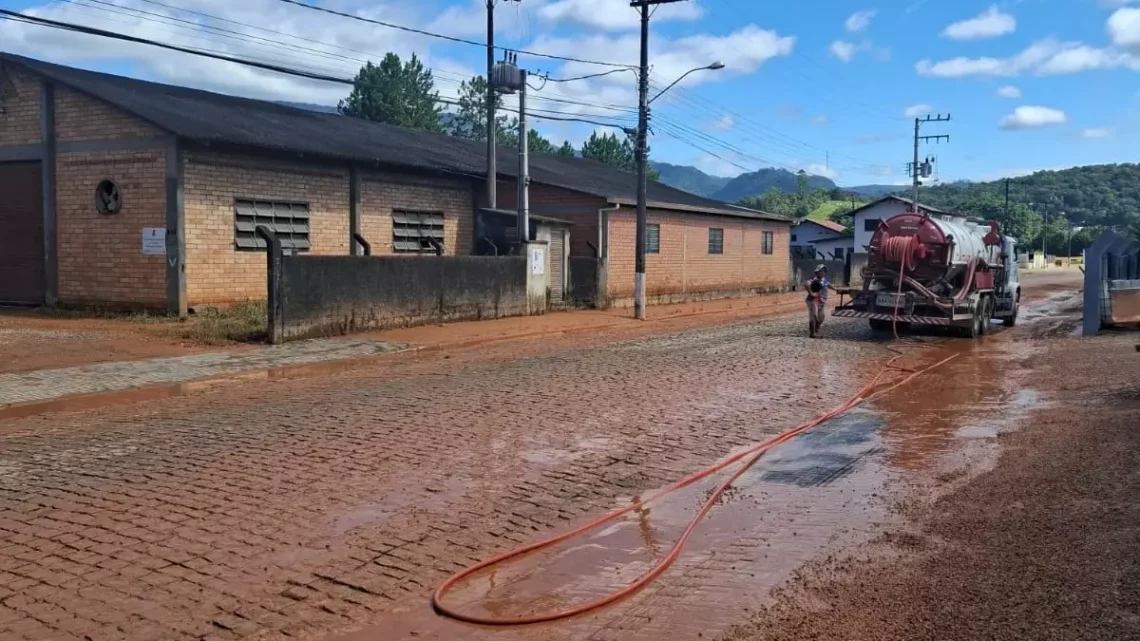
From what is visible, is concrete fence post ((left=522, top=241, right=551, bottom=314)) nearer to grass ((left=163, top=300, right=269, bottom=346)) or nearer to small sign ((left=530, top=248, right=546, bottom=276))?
small sign ((left=530, top=248, right=546, bottom=276))

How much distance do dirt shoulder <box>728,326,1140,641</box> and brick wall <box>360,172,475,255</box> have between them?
62.9ft

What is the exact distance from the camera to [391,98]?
69875 mm

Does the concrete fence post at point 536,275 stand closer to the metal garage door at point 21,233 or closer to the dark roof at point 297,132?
the dark roof at point 297,132

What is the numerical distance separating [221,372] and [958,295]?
568 inches

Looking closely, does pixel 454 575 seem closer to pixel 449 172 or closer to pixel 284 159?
pixel 284 159

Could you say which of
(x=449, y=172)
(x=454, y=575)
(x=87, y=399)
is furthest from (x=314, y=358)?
(x=449, y=172)

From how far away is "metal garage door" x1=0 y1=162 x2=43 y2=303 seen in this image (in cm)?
2133

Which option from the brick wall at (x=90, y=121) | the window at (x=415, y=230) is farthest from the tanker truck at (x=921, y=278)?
the brick wall at (x=90, y=121)

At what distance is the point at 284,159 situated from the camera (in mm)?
21672

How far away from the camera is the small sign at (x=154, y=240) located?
19453 mm

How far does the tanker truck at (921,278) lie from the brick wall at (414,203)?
1207cm

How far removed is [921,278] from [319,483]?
15.9 m

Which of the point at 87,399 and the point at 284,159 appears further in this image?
the point at 284,159

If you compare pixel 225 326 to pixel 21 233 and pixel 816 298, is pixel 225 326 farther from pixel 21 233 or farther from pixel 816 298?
pixel 816 298
